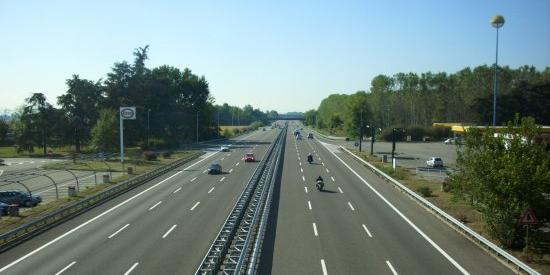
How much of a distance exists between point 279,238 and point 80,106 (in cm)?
7969

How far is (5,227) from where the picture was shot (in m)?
26.5

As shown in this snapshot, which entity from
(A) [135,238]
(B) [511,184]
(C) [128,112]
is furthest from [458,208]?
(C) [128,112]

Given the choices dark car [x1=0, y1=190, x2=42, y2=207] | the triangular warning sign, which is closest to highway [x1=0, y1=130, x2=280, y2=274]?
dark car [x1=0, y1=190, x2=42, y2=207]

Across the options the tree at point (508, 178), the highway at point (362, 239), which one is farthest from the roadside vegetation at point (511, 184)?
the highway at point (362, 239)

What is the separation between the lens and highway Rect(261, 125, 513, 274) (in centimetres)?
1920

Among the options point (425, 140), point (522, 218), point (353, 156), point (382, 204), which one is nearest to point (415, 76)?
point (425, 140)

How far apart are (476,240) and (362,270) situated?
807 centimetres

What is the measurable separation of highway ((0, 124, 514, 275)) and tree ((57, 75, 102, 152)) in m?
56.7

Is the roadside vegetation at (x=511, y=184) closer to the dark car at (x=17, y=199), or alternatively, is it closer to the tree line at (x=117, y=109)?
the dark car at (x=17, y=199)

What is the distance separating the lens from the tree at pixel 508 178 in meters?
21.4

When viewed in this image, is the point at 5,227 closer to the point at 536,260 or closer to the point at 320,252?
the point at 320,252

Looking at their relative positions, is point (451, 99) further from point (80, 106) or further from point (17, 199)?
point (17, 199)

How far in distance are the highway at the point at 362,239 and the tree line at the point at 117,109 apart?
162 feet

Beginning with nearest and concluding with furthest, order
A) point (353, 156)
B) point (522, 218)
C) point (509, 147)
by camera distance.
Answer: point (522, 218), point (509, 147), point (353, 156)
